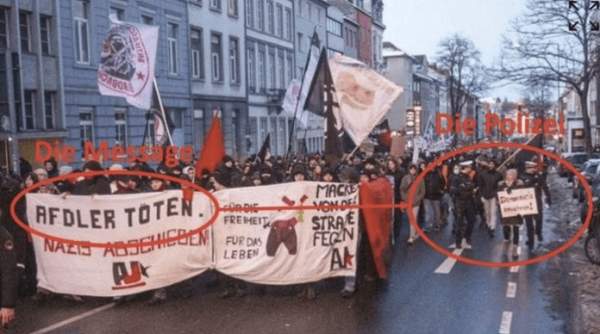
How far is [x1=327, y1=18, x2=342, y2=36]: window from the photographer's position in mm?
60000

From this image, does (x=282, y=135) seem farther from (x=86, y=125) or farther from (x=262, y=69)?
(x=86, y=125)

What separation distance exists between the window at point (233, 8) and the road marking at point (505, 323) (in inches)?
1221

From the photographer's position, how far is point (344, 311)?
9656 millimetres

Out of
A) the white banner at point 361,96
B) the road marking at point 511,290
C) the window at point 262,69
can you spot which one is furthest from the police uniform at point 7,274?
the window at point 262,69

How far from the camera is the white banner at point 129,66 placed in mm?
17219

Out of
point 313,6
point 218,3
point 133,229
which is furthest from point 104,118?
point 313,6

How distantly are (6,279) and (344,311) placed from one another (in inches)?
197

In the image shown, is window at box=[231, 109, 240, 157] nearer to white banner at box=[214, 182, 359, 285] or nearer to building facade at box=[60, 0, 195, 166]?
building facade at box=[60, 0, 195, 166]

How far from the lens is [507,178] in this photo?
1401 centimetres

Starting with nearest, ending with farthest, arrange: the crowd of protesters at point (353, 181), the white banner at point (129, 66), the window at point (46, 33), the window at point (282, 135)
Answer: the crowd of protesters at point (353, 181) < the white banner at point (129, 66) < the window at point (46, 33) < the window at point (282, 135)

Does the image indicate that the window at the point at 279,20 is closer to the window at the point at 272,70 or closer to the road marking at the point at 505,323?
the window at the point at 272,70

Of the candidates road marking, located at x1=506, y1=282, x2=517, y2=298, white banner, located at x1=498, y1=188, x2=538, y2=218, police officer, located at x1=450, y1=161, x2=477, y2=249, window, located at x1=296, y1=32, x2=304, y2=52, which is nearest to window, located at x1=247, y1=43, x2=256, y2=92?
window, located at x1=296, y1=32, x2=304, y2=52

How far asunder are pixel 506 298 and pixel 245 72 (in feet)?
105

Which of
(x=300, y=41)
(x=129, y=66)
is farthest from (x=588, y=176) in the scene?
(x=300, y=41)
